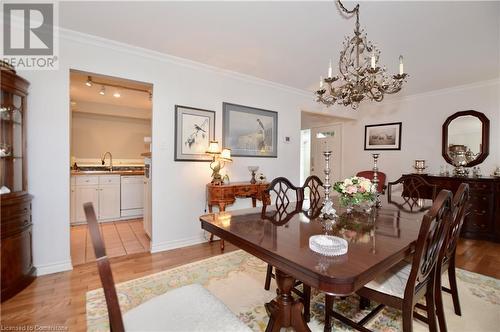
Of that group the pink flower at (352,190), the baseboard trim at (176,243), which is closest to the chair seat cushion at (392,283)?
the pink flower at (352,190)

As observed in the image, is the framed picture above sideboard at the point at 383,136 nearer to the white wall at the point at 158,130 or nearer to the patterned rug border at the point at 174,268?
the white wall at the point at 158,130

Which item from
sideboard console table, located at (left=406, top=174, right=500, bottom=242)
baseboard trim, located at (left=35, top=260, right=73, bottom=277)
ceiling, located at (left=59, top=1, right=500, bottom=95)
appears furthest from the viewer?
sideboard console table, located at (left=406, top=174, right=500, bottom=242)

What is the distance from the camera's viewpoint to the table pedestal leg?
1.38 m

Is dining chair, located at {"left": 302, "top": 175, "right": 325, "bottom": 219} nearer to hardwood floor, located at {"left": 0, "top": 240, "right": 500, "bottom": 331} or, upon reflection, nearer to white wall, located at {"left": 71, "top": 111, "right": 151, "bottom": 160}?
hardwood floor, located at {"left": 0, "top": 240, "right": 500, "bottom": 331}

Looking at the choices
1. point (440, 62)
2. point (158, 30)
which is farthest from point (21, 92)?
point (440, 62)

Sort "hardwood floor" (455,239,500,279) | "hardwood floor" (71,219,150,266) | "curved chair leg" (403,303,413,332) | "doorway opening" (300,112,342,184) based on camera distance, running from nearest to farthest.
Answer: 1. "curved chair leg" (403,303,413,332)
2. "hardwood floor" (455,239,500,279)
3. "hardwood floor" (71,219,150,266)
4. "doorway opening" (300,112,342,184)

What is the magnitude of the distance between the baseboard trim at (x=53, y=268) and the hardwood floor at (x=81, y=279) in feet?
0.23

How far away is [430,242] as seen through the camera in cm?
124

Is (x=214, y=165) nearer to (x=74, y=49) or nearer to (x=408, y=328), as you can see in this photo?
(x=74, y=49)

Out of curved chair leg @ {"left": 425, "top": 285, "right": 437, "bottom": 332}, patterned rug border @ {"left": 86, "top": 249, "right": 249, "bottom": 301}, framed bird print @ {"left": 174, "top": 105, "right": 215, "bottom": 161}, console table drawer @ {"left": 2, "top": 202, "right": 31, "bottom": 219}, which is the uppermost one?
framed bird print @ {"left": 174, "top": 105, "right": 215, "bottom": 161}

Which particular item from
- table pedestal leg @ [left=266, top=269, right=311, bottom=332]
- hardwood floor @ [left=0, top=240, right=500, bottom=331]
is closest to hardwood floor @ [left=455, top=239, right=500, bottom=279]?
hardwood floor @ [left=0, top=240, right=500, bottom=331]

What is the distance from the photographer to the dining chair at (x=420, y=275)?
1116 mm

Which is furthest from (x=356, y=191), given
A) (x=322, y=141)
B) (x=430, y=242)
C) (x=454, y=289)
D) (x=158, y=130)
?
(x=322, y=141)

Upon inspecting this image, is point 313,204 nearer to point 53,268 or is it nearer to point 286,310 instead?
point 286,310
